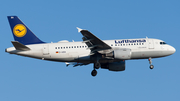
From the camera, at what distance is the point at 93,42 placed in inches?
1763

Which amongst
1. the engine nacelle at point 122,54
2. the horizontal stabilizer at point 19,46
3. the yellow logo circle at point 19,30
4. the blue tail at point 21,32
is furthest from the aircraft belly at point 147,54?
the yellow logo circle at point 19,30

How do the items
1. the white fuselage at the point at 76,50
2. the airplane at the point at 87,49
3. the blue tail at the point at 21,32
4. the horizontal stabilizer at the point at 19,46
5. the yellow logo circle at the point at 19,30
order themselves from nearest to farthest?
the horizontal stabilizer at the point at 19,46 → the airplane at the point at 87,49 → the white fuselage at the point at 76,50 → the blue tail at the point at 21,32 → the yellow logo circle at the point at 19,30

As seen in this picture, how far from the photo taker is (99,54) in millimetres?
47094

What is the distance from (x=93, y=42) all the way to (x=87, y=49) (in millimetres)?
3118

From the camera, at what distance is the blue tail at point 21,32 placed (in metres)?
48.9

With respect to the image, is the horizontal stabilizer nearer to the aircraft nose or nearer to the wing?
the wing

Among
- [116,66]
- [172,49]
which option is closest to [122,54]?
[116,66]

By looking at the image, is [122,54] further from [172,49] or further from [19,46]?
[19,46]

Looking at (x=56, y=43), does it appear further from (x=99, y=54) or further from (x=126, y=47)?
(x=126, y=47)

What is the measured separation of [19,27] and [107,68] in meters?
15.9

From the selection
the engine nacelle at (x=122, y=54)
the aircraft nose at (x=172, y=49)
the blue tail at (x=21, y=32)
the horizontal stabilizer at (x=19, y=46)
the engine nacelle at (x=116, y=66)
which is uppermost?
the blue tail at (x=21, y=32)

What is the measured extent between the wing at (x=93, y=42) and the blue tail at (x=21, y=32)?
908 centimetres

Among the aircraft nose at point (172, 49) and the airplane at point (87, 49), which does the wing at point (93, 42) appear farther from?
the aircraft nose at point (172, 49)

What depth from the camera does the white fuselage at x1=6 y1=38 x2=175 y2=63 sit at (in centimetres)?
4722
